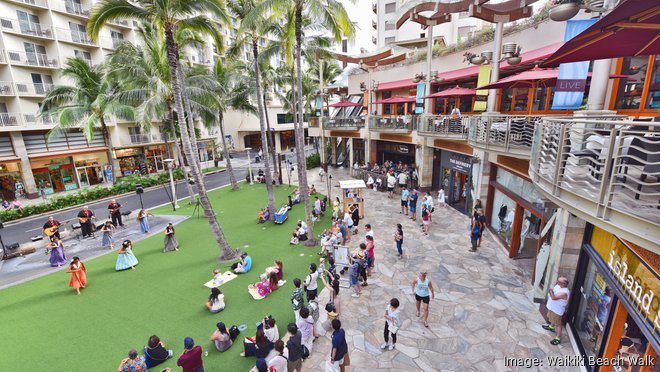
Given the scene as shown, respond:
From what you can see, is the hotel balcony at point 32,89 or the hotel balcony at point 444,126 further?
the hotel balcony at point 32,89

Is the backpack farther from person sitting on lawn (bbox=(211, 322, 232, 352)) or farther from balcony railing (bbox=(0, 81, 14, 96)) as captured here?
balcony railing (bbox=(0, 81, 14, 96))

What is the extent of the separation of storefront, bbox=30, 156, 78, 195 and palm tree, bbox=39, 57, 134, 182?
566 centimetres

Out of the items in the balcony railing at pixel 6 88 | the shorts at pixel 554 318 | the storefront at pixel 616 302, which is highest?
the balcony railing at pixel 6 88

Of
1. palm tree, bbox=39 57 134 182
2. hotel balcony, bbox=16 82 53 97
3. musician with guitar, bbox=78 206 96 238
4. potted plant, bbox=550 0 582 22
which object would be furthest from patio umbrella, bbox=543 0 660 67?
hotel balcony, bbox=16 82 53 97

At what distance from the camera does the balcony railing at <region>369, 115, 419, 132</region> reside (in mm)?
23406

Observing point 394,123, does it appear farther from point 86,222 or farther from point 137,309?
point 86,222

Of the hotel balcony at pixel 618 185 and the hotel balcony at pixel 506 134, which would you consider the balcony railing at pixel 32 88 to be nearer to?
the hotel balcony at pixel 506 134

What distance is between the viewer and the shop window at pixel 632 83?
7.79 meters

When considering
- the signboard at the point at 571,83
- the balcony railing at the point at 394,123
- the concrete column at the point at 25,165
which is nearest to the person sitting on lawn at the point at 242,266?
→ the signboard at the point at 571,83

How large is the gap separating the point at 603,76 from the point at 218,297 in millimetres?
11801

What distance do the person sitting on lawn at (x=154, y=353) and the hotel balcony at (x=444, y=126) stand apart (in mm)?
15700

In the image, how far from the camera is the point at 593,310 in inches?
291

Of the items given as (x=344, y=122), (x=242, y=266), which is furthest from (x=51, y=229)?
(x=344, y=122)

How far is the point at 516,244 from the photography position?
41.8 feet
